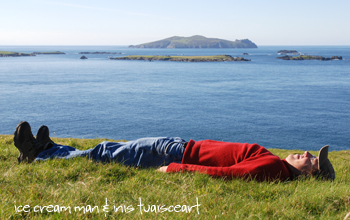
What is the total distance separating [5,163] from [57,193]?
242 centimetres

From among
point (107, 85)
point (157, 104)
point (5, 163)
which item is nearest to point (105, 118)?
point (157, 104)

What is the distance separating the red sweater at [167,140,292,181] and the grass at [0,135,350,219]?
222 mm

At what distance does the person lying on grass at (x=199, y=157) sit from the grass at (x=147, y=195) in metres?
0.27

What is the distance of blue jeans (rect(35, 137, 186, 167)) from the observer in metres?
5.25

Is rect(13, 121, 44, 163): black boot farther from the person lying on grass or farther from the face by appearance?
the face

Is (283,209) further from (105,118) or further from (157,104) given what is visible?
(157,104)

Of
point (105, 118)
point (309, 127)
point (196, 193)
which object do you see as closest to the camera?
point (196, 193)

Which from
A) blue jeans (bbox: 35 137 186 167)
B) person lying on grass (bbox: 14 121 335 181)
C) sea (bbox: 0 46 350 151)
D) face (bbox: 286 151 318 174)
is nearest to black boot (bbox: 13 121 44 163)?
person lying on grass (bbox: 14 121 335 181)

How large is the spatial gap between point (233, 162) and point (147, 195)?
6.35 feet

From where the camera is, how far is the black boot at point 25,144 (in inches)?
211

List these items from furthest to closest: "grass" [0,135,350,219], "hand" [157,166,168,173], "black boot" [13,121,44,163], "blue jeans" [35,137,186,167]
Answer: "black boot" [13,121,44,163]
"blue jeans" [35,137,186,167]
"hand" [157,166,168,173]
"grass" [0,135,350,219]

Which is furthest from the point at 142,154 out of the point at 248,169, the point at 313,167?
the point at 313,167

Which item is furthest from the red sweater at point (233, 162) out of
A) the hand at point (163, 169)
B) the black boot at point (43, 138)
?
the black boot at point (43, 138)

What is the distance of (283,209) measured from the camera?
3.31m
